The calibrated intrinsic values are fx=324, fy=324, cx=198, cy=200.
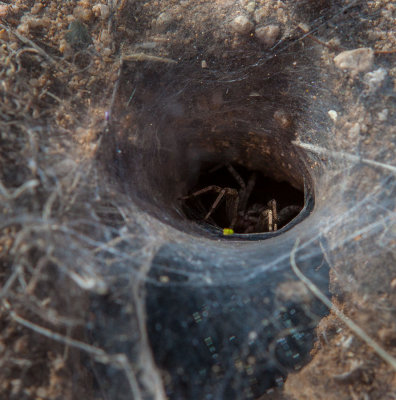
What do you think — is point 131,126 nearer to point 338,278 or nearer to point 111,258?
point 111,258

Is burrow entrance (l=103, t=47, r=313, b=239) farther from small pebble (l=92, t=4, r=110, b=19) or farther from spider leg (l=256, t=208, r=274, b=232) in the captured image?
small pebble (l=92, t=4, r=110, b=19)

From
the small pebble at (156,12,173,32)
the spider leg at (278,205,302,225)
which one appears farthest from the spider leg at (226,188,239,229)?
the small pebble at (156,12,173,32)

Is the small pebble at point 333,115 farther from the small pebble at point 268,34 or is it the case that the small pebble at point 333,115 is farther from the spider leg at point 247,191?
the spider leg at point 247,191

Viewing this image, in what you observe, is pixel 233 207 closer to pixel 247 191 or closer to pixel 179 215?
pixel 247 191

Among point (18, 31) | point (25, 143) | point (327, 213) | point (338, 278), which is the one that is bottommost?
point (338, 278)

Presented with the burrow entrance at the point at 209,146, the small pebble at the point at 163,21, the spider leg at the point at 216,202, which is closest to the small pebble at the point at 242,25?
the burrow entrance at the point at 209,146

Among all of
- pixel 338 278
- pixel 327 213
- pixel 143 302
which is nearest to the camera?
pixel 143 302

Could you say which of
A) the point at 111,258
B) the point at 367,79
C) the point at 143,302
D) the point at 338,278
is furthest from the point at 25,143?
the point at 367,79
